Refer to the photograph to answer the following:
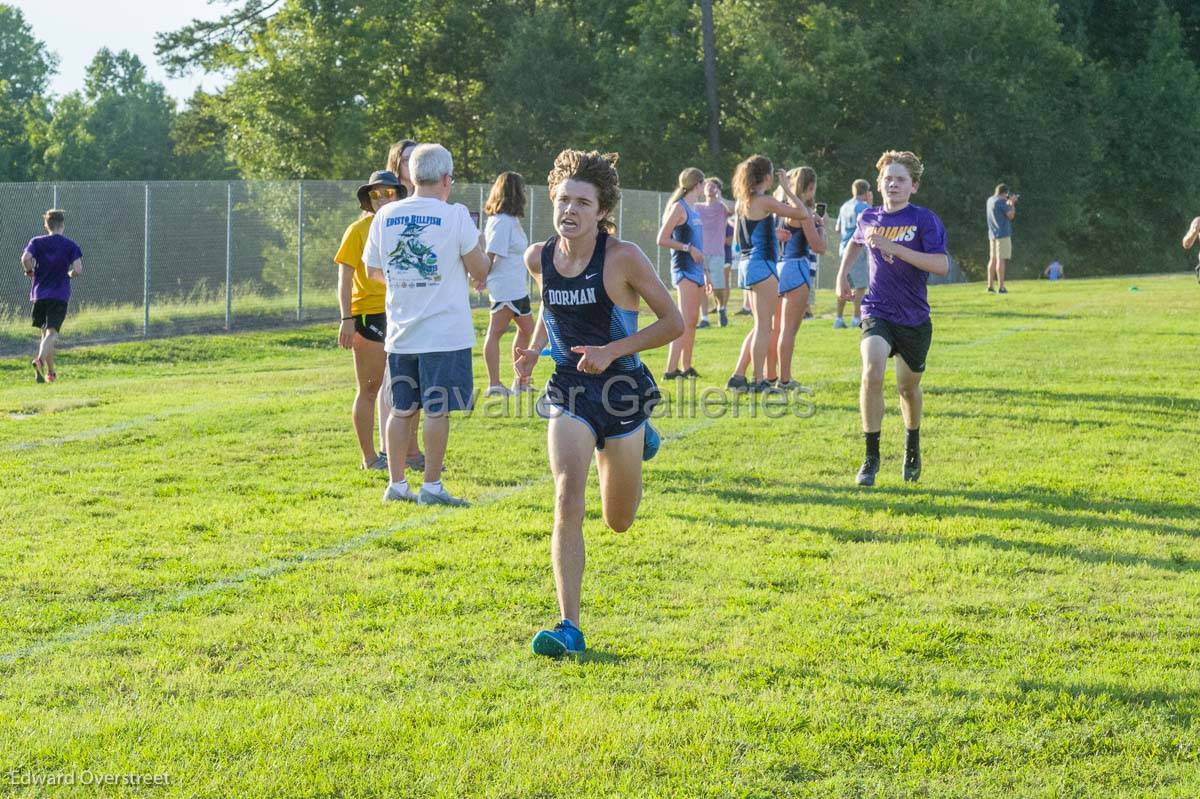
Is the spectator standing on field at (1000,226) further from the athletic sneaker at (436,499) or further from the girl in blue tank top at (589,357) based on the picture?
the girl in blue tank top at (589,357)

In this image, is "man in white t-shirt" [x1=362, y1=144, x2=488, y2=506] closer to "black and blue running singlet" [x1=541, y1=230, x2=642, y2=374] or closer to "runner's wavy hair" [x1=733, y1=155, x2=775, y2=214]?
"black and blue running singlet" [x1=541, y1=230, x2=642, y2=374]

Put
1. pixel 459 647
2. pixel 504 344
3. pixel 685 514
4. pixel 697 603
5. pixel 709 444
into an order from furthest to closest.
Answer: pixel 504 344
pixel 709 444
pixel 685 514
pixel 697 603
pixel 459 647

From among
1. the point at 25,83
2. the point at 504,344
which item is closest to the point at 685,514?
the point at 504,344

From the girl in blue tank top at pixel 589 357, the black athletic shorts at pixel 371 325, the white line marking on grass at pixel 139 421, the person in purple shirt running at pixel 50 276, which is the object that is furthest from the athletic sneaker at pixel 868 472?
the person in purple shirt running at pixel 50 276

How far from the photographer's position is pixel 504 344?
59.9 feet

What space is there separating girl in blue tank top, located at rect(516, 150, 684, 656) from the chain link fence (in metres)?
15.1

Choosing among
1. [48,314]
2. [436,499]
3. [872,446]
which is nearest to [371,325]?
[436,499]

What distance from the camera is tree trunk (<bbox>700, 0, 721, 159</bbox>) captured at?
44.1 m

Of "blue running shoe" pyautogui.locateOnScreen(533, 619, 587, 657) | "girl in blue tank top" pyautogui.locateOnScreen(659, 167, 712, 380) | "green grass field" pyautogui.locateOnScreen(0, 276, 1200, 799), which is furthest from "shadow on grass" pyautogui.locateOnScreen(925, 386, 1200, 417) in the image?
"blue running shoe" pyautogui.locateOnScreen(533, 619, 587, 657)

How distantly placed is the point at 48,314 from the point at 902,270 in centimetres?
1115

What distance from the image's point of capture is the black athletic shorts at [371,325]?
8539mm

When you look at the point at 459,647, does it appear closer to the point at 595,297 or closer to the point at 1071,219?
the point at 595,297

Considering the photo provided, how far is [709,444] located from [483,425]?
6.75 ft

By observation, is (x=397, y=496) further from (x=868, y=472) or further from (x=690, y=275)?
(x=690, y=275)
